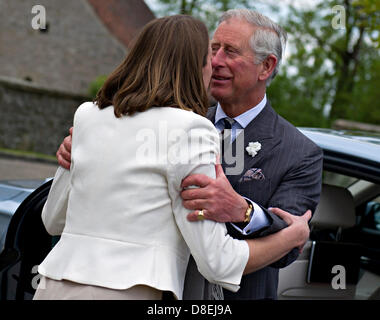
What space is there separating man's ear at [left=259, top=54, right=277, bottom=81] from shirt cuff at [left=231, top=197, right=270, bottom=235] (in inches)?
29.9

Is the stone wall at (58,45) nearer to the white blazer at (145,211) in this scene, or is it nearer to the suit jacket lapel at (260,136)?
the suit jacket lapel at (260,136)

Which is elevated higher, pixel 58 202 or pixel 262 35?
pixel 262 35

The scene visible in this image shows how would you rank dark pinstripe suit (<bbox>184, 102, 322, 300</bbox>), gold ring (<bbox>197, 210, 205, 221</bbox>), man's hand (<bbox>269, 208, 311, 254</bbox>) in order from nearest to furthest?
gold ring (<bbox>197, 210, 205, 221</bbox>) < man's hand (<bbox>269, 208, 311, 254</bbox>) < dark pinstripe suit (<bbox>184, 102, 322, 300</bbox>)

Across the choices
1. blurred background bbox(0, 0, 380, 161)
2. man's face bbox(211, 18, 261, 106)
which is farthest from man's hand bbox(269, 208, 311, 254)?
blurred background bbox(0, 0, 380, 161)

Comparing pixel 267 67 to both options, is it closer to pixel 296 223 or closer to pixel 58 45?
pixel 296 223

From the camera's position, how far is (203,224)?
169 centimetres

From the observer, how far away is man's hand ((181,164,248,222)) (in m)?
1.69

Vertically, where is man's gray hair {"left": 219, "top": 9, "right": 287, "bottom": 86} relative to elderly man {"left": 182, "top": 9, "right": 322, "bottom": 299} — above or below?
above

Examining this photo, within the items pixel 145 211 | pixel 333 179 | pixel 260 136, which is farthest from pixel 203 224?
pixel 333 179

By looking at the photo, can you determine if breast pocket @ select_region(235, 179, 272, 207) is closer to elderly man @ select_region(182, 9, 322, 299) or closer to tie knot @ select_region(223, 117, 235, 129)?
elderly man @ select_region(182, 9, 322, 299)

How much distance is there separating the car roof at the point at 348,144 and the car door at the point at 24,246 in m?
1.28

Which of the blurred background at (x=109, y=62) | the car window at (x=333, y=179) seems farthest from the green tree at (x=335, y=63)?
the car window at (x=333, y=179)

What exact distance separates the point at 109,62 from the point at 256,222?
2488cm

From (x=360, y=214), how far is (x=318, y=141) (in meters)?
1.27
